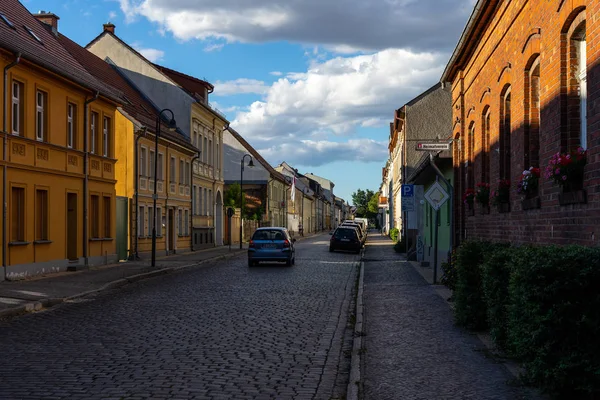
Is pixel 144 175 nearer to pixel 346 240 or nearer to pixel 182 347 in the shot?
pixel 346 240

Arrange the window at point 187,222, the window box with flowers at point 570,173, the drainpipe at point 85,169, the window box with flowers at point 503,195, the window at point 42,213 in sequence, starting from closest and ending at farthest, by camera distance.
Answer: the window box with flowers at point 570,173 → the window box with flowers at point 503,195 → the window at point 42,213 → the drainpipe at point 85,169 → the window at point 187,222

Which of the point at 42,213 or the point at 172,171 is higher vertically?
the point at 172,171

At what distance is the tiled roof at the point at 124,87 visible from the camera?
3547cm

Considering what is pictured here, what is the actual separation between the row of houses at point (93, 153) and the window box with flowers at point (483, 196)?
12.3 meters

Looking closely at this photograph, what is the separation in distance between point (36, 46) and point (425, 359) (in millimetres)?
19160

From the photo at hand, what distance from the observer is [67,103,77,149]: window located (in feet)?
85.6

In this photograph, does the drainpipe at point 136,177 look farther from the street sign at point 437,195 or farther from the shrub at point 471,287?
the shrub at point 471,287

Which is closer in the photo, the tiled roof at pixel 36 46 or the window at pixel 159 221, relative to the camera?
the tiled roof at pixel 36 46

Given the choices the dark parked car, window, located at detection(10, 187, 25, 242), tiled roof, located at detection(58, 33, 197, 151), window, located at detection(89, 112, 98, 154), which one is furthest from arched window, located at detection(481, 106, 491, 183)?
the dark parked car

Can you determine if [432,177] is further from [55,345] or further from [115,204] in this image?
[55,345]

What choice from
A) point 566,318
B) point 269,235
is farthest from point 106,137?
point 566,318

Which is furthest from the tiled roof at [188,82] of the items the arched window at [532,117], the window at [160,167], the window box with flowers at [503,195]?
the arched window at [532,117]

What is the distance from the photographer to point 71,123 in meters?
26.4

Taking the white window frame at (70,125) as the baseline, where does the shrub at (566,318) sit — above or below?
below
